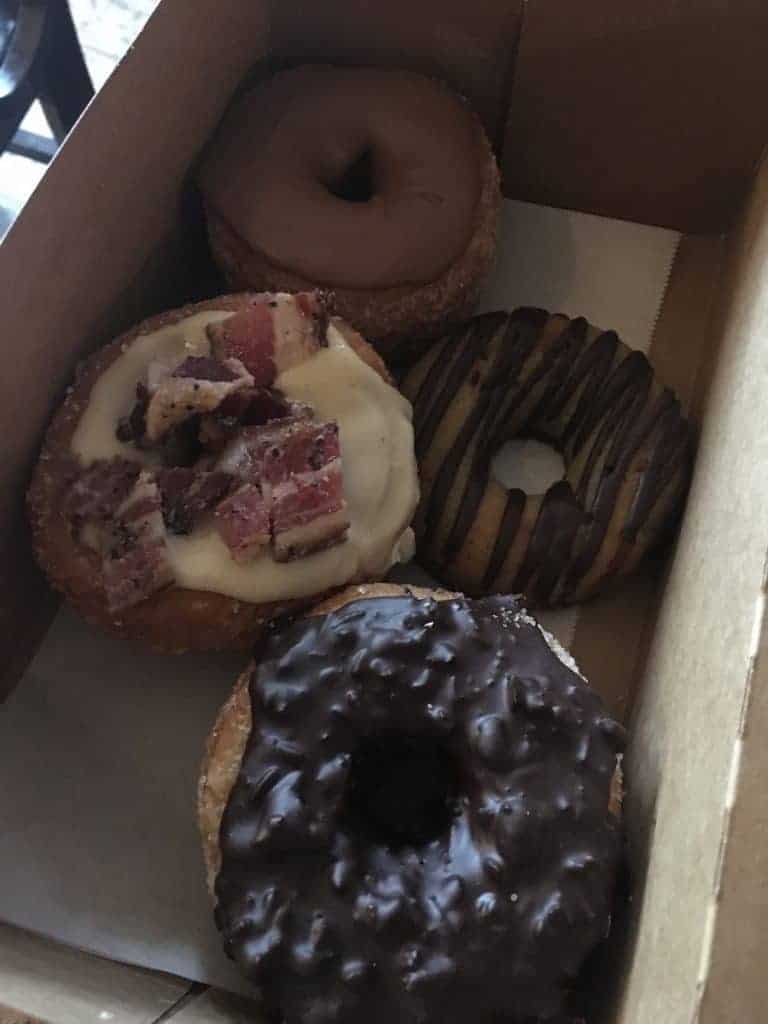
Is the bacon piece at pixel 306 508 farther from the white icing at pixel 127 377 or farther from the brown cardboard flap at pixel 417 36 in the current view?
the brown cardboard flap at pixel 417 36

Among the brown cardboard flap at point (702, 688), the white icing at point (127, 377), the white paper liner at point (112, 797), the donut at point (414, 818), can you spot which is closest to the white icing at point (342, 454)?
the white icing at point (127, 377)

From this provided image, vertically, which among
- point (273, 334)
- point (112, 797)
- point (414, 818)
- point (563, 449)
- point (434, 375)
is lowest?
point (112, 797)

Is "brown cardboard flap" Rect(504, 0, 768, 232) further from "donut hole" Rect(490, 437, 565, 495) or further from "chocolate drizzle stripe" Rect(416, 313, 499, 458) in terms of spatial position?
"donut hole" Rect(490, 437, 565, 495)

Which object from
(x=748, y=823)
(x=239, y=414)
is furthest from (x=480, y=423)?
(x=748, y=823)

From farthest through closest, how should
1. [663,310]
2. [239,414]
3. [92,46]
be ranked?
[92,46]
[663,310]
[239,414]

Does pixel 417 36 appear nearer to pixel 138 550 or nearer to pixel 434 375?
pixel 434 375

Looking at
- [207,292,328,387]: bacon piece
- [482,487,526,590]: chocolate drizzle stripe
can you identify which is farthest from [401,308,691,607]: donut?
[207,292,328,387]: bacon piece
